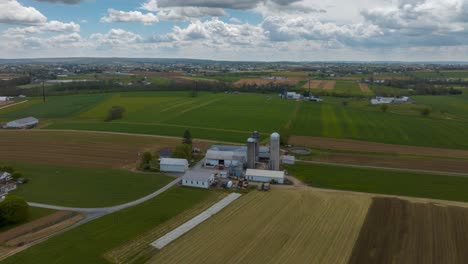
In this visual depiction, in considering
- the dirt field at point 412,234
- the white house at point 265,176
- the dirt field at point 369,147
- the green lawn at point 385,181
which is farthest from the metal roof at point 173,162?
the dirt field at point 412,234

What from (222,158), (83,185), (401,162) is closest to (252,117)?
(222,158)

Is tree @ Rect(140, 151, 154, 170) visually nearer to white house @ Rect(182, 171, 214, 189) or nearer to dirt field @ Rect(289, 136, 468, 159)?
white house @ Rect(182, 171, 214, 189)

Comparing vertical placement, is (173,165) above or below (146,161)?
below

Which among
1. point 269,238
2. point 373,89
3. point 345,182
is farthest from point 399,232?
point 373,89

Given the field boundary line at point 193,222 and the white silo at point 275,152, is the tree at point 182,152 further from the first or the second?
the field boundary line at point 193,222

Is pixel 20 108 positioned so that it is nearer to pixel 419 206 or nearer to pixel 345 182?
pixel 345 182

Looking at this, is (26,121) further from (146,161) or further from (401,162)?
(401,162)
